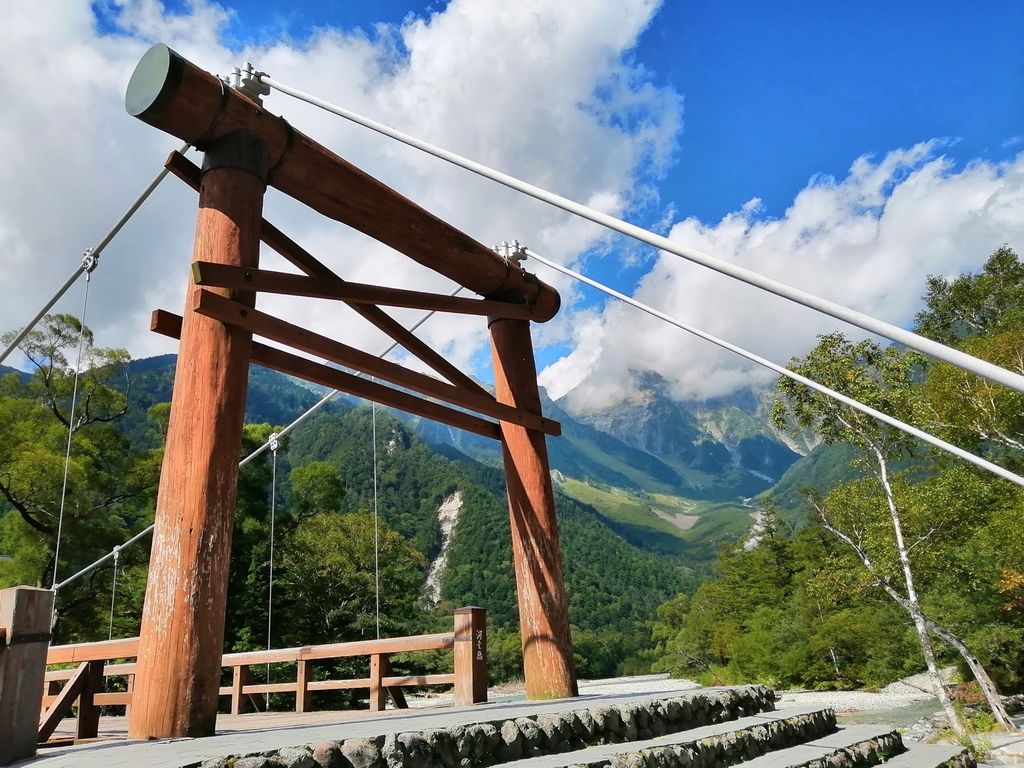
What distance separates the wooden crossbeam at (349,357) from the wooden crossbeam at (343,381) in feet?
0.49

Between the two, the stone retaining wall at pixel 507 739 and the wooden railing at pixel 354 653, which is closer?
the stone retaining wall at pixel 507 739

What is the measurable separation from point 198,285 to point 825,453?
198 metres

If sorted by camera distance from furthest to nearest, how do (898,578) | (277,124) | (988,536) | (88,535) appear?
1. (88,535)
2. (988,536)
3. (898,578)
4. (277,124)

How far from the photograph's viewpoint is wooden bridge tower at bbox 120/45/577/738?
264 cm

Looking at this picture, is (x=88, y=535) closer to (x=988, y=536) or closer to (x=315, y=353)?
(x=315, y=353)

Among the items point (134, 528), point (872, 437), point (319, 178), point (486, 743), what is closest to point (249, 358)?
point (319, 178)

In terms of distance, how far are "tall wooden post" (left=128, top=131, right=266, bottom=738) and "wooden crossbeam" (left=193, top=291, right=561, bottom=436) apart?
3.2 inches

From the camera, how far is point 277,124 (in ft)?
Result: 11.3

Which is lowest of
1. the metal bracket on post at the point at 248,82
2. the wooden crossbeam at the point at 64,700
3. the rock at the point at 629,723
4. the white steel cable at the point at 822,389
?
the rock at the point at 629,723

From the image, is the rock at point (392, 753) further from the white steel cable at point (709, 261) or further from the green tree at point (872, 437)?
the green tree at point (872, 437)

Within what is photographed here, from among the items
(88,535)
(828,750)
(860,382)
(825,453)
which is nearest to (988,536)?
(860,382)

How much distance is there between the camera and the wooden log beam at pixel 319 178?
10.4ft

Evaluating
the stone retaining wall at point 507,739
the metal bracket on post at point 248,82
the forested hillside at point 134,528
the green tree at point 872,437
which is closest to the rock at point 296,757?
the stone retaining wall at point 507,739

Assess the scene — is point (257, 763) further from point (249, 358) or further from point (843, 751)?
point (843, 751)
